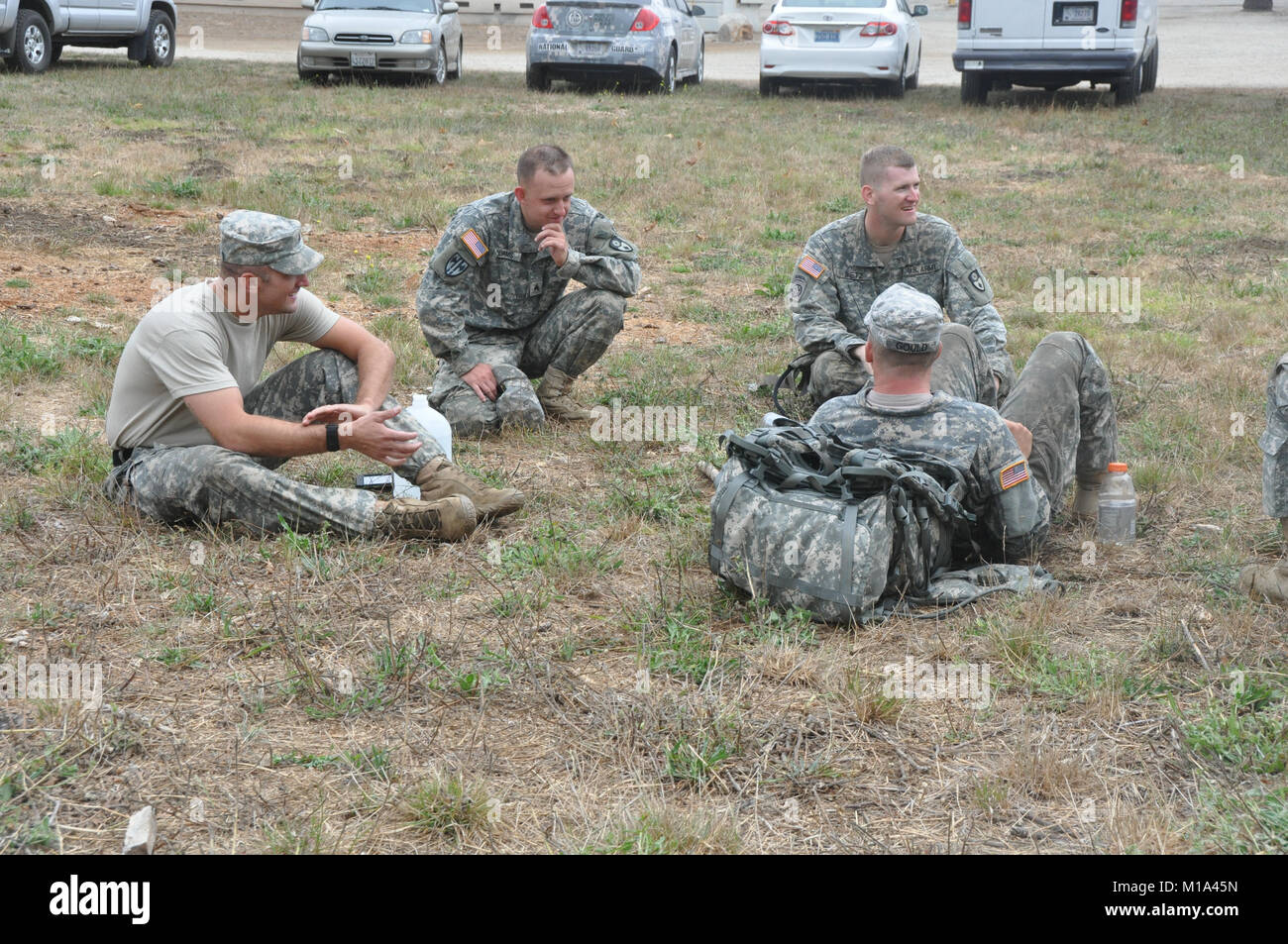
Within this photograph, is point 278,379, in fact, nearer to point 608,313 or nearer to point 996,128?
point 608,313

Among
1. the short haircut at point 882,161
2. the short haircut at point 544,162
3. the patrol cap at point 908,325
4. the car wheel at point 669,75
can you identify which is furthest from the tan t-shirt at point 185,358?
the car wheel at point 669,75

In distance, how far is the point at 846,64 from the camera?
1631 cm

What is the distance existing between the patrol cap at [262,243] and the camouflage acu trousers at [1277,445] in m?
3.09

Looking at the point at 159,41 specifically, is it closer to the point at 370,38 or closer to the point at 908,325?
the point at 370,38

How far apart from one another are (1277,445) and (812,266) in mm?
2182

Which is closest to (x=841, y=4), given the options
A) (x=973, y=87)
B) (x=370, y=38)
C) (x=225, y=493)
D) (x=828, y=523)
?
(x=973, y=87)

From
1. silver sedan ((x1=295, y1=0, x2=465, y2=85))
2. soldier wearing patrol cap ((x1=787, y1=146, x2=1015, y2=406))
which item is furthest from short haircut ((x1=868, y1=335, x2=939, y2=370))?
silver sedan ((x1=295, y1=0, x2=465, y2=85))


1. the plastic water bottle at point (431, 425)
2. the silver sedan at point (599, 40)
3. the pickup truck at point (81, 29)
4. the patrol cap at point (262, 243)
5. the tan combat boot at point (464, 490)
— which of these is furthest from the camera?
the silver sedan at point (599, 40)

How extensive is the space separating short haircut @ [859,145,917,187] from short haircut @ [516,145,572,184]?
126cm

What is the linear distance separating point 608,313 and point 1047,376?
221 centimetres

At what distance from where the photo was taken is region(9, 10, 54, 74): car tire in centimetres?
1586

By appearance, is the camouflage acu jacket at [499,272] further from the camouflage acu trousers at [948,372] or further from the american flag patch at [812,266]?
the camouflage acu trousers at [948,372]

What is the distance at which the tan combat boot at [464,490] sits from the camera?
15.3 ft

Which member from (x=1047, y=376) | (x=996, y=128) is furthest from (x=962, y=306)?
(x=996, y=128)
